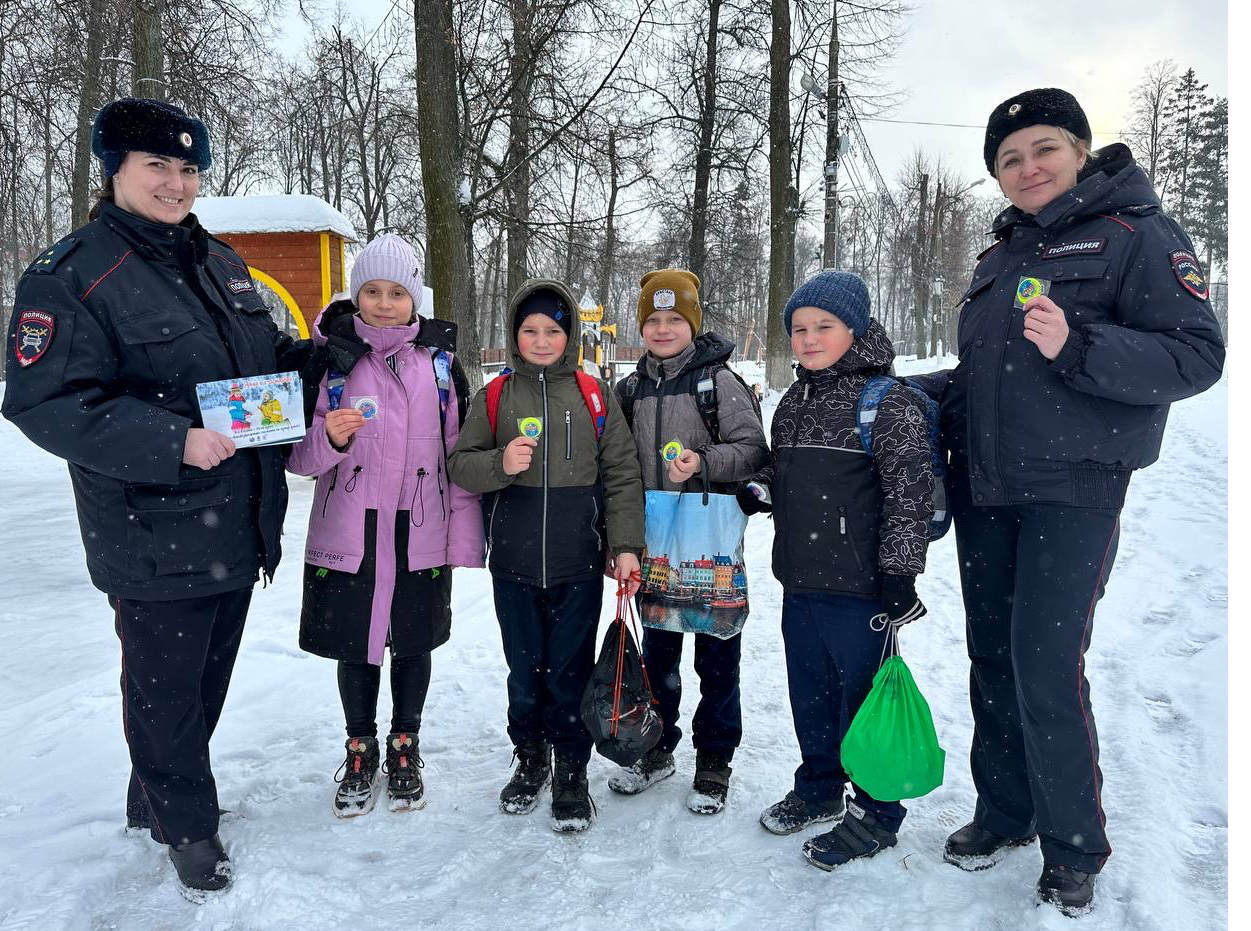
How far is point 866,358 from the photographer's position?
2750mm

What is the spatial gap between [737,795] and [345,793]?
58.3 inches

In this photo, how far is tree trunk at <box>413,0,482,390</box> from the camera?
8023mm

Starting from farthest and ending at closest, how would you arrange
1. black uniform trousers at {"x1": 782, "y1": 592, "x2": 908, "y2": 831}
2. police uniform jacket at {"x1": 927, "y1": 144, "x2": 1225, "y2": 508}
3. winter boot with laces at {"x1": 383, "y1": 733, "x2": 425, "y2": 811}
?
winter boot with laces at {"x1": 383, "y1": 733, "x2": 425, "y2": 811}
black uniform trousers at {"x1": 782, "y1": 592, "x2": 908, "y2": 831}
police uniform jacket at {"x1": 927, "y1": 144, "x2": 1225, "y2": 508}

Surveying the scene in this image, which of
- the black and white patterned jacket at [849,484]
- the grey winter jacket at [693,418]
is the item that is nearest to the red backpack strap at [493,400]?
the grey winter jacket at [693,418]

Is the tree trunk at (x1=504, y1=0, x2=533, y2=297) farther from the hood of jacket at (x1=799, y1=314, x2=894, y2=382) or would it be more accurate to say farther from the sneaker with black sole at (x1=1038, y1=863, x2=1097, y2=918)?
the sneaker with black sole at (x1=1038, y1=863, x2=1097, y2=918)

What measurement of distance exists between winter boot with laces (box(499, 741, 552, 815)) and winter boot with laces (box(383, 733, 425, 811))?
322mm

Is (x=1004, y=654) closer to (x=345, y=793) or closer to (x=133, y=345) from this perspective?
(x=345, y=793)

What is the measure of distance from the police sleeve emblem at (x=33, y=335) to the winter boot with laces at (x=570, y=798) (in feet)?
7.10

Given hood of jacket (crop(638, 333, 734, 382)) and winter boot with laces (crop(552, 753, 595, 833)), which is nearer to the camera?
winter boot with laces (crop(552, 753, 595, 833))

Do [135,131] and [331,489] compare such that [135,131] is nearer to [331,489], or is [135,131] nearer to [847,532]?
[331,489]

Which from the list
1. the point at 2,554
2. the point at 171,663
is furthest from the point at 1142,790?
the point at 2,554

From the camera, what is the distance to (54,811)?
2840mm

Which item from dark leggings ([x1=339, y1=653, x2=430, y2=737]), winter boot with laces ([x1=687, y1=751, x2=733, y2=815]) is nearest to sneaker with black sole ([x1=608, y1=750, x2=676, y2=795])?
winter boot with laces ([x1=687, y1=751, x2=733, y2=815])

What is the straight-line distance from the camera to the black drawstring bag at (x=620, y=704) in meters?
2.83
